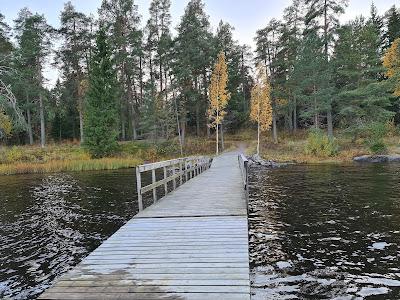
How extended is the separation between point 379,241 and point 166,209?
541cm

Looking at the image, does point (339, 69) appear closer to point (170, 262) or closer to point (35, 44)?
point (35, 44)

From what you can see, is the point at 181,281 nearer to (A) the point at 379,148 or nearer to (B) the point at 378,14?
(A) the point at 379,148

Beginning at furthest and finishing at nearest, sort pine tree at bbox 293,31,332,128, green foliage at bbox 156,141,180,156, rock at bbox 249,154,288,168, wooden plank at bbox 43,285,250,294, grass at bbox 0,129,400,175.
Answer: green foliage at bbox 156,141,180,156 → pine tree at bbox 293,31,332,128 → rock at bbox 249,154,288,168 → grass at bbox 0,129,400,175 → wooden plank at bbox 43,285,250,294

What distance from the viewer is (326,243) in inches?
337

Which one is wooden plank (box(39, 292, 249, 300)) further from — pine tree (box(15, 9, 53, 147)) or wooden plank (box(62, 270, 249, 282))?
pine tree (box(15, 9, 53, 147))

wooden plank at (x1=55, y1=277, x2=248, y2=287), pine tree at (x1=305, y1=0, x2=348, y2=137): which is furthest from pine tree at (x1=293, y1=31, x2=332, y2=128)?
wooden plank at (x1=55, y1=277, x2=248, y2=287)

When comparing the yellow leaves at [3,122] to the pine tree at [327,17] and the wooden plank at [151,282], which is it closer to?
the wooden plank at [151,282]

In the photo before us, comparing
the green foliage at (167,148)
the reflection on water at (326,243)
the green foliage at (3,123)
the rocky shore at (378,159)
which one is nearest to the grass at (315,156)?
the rocky shore at (378,159)

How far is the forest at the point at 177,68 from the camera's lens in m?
37.0

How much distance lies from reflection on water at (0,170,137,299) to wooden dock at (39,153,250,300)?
1.48m

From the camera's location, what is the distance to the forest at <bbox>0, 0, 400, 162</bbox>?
3697 centimetres

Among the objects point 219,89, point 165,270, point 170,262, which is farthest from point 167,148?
point 165,270

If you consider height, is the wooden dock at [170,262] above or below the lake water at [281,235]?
above

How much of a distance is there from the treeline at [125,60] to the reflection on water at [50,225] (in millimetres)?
22654
